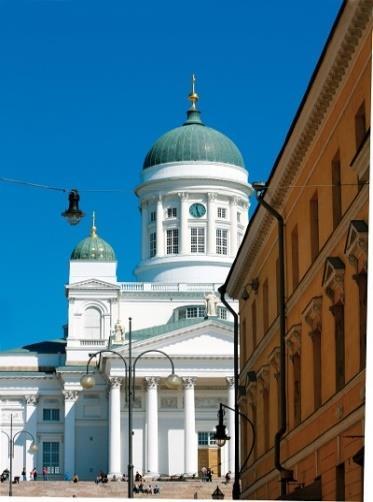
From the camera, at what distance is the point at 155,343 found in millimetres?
88812

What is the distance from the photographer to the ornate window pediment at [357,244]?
23.3 m

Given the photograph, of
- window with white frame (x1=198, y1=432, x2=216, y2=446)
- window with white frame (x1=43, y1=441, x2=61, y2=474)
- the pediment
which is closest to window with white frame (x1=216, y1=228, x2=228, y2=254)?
the pediment

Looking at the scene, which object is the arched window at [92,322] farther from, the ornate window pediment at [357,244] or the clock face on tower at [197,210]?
the ornate window pediment at [357,244]

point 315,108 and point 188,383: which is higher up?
point 188,383

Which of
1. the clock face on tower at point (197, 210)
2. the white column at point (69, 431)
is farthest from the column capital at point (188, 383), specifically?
the clock face on tower at point (197, 210)

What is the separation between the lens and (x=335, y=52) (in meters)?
24.6

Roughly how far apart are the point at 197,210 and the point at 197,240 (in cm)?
184

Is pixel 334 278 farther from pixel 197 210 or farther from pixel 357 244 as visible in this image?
pixel 197 210

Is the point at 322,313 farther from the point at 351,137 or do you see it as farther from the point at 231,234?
the point at 231,234

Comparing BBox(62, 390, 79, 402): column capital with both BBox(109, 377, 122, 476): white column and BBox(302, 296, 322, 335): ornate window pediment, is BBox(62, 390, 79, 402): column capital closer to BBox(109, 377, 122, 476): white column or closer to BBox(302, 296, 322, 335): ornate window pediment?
BBox(109, 377, 122, 476): white column

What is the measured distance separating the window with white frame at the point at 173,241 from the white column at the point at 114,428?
43.8 feet

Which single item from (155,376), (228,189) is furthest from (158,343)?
(228,189)

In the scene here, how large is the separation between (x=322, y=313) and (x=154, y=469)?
60.4 metres

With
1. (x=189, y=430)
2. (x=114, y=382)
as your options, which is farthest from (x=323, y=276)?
(x=114, y=382)
